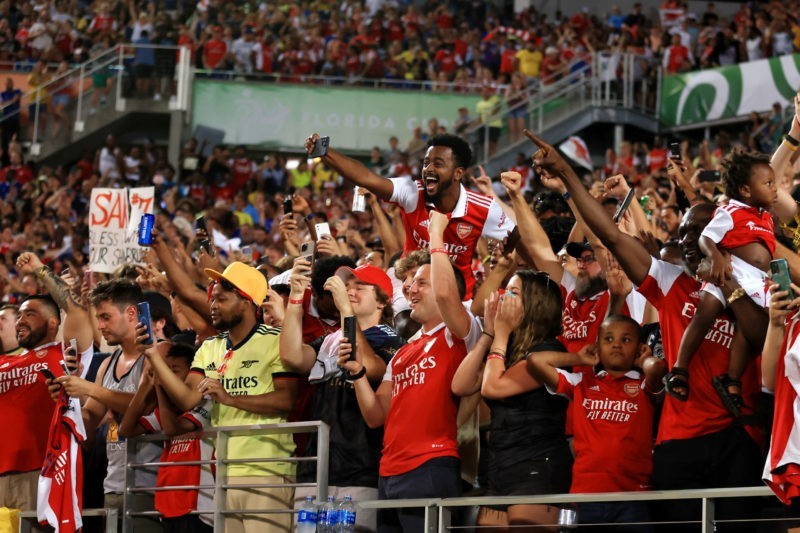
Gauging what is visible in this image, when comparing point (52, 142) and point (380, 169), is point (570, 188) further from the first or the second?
point (52, 142)

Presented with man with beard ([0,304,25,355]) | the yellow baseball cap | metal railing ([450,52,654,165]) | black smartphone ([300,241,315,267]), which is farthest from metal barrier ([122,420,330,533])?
metal railing ([450,52,654,165])

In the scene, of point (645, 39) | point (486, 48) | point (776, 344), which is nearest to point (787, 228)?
point (776, 344)

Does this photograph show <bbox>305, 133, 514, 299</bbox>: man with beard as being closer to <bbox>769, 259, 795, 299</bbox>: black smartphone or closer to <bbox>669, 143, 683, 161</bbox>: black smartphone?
<bbox>669, 143, 683, 161</bbox>: black smartphone

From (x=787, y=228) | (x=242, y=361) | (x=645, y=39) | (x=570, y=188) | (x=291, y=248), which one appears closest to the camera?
(x=570, y=188)

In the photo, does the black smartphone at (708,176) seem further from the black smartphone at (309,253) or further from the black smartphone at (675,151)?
the black smartphone at (309,253)

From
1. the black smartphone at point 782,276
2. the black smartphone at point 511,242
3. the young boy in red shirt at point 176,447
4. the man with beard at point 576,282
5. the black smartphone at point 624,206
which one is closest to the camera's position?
the black smartphone at point 782,276

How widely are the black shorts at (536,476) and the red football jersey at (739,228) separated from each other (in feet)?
4.15

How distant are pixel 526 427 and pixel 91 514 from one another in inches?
125

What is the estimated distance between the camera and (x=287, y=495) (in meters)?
7.31

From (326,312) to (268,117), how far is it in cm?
1490

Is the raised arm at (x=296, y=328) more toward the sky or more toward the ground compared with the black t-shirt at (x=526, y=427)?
more toward the sky

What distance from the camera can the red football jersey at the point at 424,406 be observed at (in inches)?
260

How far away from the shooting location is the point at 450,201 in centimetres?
807

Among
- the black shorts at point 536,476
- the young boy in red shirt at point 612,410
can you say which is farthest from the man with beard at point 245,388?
the young boy in red shirt at point 612,410
